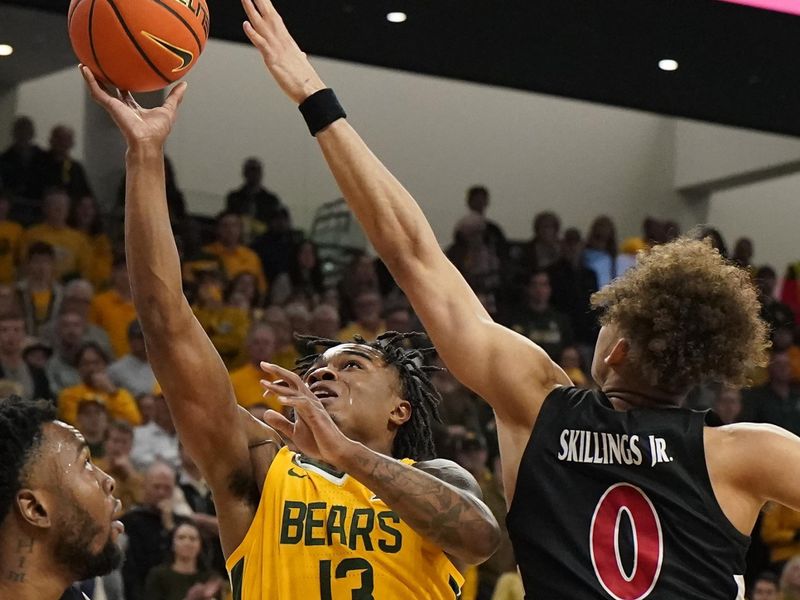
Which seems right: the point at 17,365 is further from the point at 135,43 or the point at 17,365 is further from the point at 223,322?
the point at 135,43

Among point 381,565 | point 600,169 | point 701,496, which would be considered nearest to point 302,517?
point 381,565

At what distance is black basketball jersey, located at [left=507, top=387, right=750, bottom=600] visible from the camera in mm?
2625

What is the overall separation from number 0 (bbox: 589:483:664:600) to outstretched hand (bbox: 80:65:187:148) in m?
1.34

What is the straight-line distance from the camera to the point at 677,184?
569 inches

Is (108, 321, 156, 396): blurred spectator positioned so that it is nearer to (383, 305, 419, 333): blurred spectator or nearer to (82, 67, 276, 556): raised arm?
(383, 305, 419, 333): blurred spectator

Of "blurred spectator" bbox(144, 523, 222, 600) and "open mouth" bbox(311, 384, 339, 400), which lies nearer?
"open mouth" bbox(311, 384, 339, 400)

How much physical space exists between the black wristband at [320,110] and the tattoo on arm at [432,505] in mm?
680

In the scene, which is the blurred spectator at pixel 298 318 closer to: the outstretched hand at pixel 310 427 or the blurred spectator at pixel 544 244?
the blurred spectator at pixel 544 244

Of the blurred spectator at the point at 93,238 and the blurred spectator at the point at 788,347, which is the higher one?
the blurred spectator at the point at 93,238

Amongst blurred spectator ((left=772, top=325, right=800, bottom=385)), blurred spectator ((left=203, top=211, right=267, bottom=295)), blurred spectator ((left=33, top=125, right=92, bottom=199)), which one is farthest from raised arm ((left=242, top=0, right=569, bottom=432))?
blurred spectator ((left=772, top=325, right=800, bottom=385))

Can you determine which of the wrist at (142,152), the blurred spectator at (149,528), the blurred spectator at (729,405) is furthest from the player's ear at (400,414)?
the blurred spectator at (729,405)

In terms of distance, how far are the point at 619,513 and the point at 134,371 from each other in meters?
5.79

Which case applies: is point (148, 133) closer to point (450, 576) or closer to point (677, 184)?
point (450, 576)

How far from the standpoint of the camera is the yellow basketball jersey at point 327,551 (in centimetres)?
329
